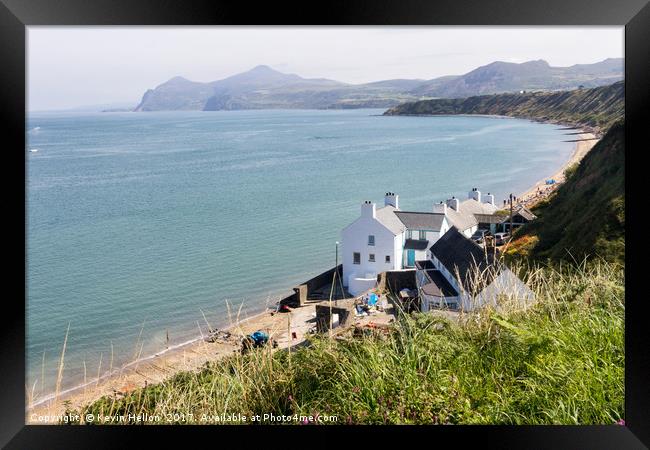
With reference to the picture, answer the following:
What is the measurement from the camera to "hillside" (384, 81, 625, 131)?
28641mm

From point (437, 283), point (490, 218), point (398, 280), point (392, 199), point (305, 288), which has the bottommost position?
point (305, 288)

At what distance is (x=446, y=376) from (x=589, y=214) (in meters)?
9.82

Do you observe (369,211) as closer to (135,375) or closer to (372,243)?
(372,243)

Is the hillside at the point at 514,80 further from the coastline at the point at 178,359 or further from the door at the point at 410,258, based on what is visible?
the door at the point at 410,258

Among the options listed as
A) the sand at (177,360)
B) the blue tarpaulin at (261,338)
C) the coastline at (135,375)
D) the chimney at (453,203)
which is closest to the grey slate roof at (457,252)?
the sand at (177,360)

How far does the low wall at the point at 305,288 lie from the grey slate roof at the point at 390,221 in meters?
1.27

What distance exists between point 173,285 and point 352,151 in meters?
17.9

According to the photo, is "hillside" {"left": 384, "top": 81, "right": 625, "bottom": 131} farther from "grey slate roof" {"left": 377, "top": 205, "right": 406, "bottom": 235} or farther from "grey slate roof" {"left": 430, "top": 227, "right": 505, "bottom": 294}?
"grey slate roof" {"left": 430, "top": 227, "right": 505, "bottom": 294}

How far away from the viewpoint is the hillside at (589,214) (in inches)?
354

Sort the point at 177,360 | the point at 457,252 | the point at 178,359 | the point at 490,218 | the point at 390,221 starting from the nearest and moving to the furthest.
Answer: the point at 177,360
the point at 178,359
the point at 457,252
the point at 390,221
the point at 490,218

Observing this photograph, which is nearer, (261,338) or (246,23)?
(246,23)

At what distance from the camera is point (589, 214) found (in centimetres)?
1123

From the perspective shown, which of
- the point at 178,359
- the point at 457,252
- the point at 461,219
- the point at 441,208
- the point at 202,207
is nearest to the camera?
the point at 178,359

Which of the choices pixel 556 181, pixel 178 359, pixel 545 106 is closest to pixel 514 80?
pixel 545 106
